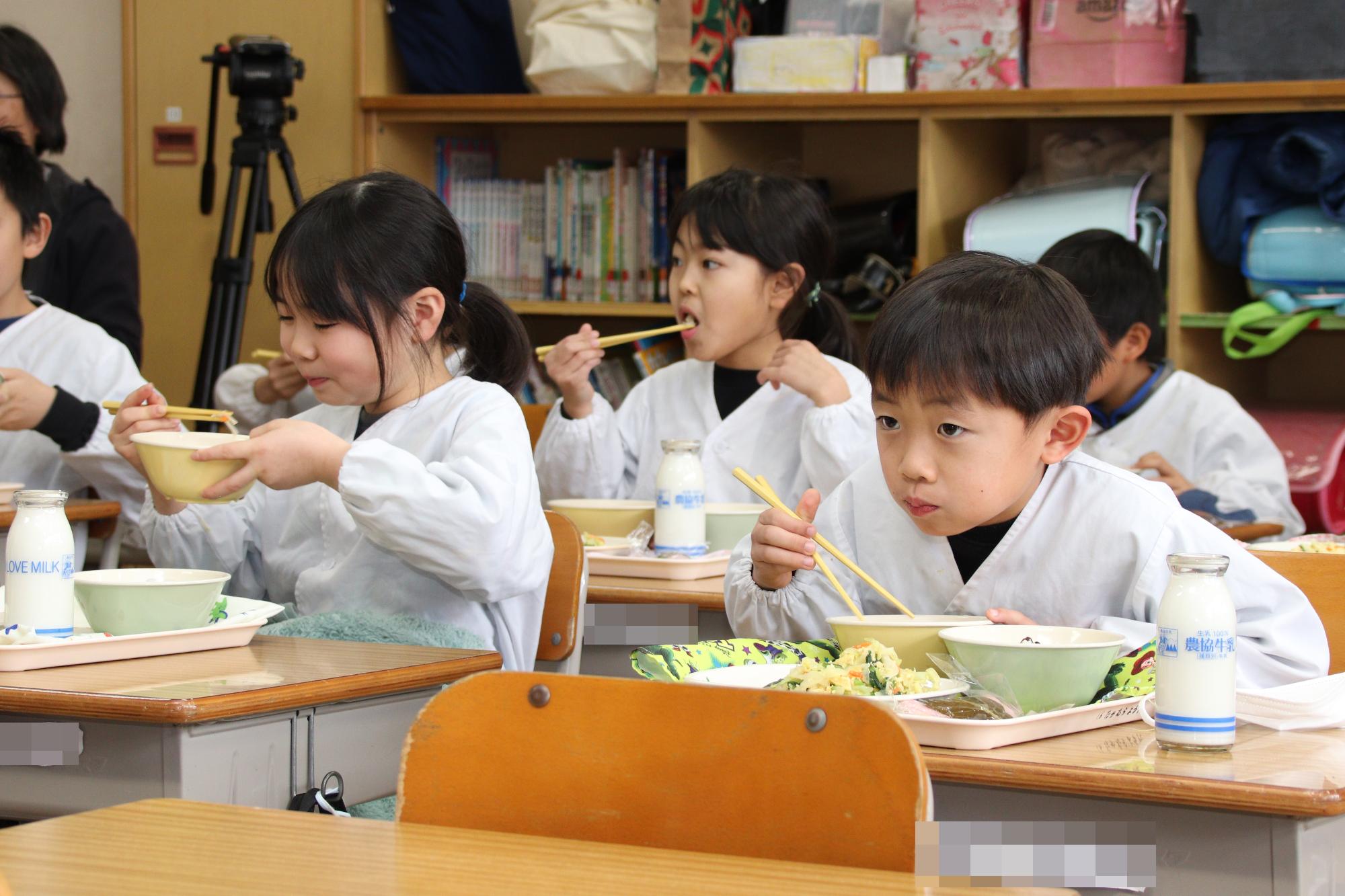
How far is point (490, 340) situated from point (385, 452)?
45cm

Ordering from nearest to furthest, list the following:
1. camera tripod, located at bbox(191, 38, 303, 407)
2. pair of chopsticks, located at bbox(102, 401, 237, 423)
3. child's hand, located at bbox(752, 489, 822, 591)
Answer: child's hand, located at bbox(752, 489, 822, 591) < pair of chopsticks, located at bbox(102, 401, 237, 423) < camera tripod, located at bbox(191, 38, 303, 407)

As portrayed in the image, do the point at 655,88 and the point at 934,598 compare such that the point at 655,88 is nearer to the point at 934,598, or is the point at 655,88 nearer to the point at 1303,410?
the point at 1303,410

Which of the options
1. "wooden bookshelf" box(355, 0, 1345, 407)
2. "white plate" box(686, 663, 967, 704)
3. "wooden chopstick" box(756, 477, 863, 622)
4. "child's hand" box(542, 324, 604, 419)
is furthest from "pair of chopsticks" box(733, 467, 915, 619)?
"wooden bookshelf" box(355, 0, 1345, 407)

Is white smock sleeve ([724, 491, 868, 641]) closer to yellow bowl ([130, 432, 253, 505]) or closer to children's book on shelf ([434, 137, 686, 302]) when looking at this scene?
yellow bowl ([130, 432, 253, 505])

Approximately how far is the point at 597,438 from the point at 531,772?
2056 mm

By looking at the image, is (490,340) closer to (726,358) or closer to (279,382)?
(726,358)

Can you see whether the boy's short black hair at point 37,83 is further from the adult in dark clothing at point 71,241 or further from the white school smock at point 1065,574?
the white school smock at point 1065,574

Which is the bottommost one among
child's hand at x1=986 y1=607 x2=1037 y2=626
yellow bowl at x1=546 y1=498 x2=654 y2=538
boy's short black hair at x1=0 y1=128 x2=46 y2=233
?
yellow bowl at x1=546 y1=498 x2=654 y2=538

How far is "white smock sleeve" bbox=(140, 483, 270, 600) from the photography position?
6.35 feet

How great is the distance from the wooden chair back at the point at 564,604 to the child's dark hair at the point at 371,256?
0.30 metres

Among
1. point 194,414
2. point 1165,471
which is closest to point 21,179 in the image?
point 194,414

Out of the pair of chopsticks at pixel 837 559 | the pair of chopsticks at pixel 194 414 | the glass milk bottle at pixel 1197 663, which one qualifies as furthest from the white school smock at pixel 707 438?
the glass milk bottle at pixel 1197 663

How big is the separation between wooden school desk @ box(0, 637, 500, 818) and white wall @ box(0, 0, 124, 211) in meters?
3.09

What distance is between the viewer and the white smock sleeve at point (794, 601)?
153 centimetres
